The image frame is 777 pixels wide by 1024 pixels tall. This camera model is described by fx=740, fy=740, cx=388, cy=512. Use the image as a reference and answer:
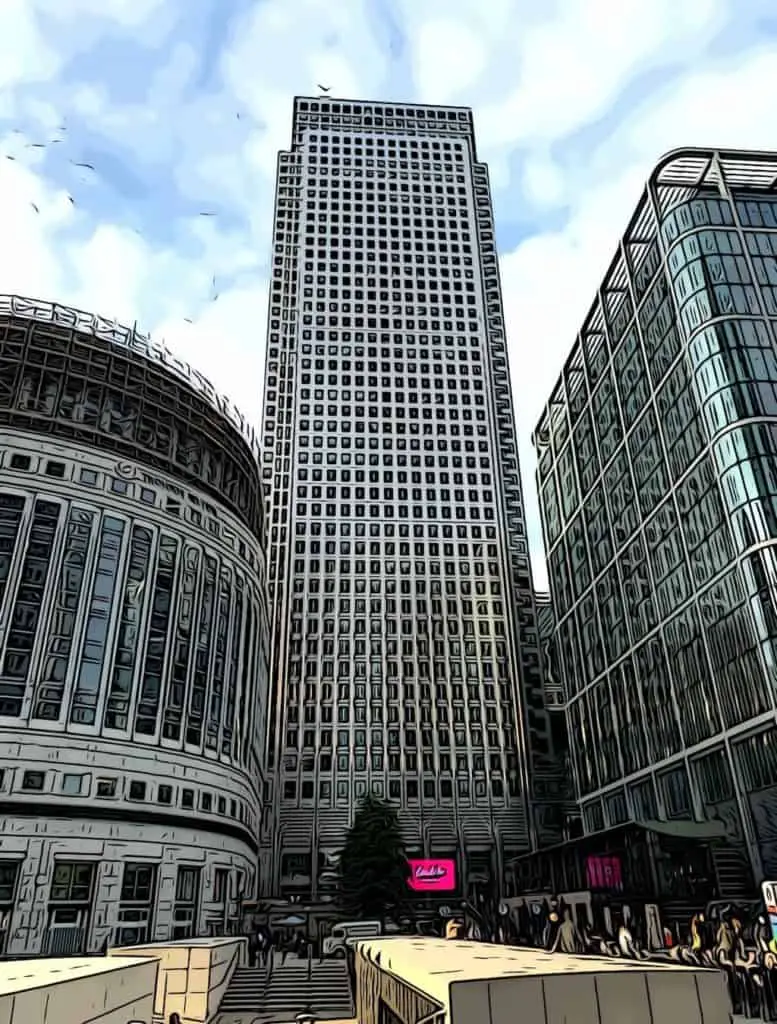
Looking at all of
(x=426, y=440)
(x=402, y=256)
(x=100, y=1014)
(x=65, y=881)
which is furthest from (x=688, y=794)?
(x=402, y=256)

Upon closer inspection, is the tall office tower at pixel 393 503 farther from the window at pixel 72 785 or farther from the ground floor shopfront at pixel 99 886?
the window at pixel 72 785

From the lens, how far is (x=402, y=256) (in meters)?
117

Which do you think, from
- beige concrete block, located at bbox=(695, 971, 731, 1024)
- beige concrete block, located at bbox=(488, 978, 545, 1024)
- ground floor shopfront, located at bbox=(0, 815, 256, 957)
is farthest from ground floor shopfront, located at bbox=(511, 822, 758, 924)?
beige concrete block, located at bbox=(488, 978, 545, 1024)

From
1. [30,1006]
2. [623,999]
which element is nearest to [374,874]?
[30,1006]

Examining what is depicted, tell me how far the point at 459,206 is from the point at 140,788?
10601cm

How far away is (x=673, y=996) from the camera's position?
22.0ft

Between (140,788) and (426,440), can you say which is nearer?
(140,788)

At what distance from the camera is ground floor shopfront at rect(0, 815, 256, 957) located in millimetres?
37906

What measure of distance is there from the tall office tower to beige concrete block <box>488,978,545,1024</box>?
81.7 metres

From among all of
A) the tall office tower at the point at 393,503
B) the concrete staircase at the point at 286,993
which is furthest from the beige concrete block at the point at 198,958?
the tall office tower at the point at 393,503

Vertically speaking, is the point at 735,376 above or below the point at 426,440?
below

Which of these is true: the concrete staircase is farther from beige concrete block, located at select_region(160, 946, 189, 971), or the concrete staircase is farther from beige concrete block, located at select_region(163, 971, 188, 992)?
beige concrete block, located at select_region(160, 946, 189, 971)

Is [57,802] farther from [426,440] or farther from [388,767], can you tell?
[426,440]

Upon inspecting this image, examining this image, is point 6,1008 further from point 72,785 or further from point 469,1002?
point 72,785
